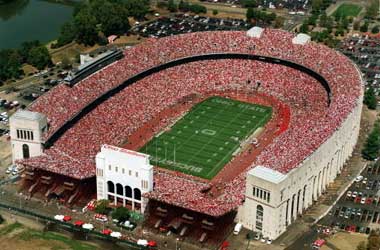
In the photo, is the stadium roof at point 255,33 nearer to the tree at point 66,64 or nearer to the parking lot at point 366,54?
the parking lot at point 366,54

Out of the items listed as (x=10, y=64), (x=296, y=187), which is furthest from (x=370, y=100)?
(x=10, y=64)

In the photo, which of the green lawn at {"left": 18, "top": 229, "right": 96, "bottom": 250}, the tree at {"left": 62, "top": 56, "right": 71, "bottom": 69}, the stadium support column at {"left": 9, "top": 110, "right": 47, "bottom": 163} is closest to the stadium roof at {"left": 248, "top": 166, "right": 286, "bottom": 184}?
the green lawn at {"left": 18, "top": 229, "right": 96, "bottom": 250}

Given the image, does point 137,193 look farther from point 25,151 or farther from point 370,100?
point 370,100

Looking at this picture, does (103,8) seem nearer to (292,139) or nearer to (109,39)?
(109,39)

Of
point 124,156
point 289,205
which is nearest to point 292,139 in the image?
point 289,205

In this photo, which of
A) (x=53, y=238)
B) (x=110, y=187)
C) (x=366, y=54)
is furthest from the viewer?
(x=366, y=54)

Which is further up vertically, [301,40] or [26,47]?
[301,40]

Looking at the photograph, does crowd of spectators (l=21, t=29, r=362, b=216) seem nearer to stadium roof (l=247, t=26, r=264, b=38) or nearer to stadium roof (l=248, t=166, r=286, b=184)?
stadium roof (l=247, t=26, r=264, b=38)
